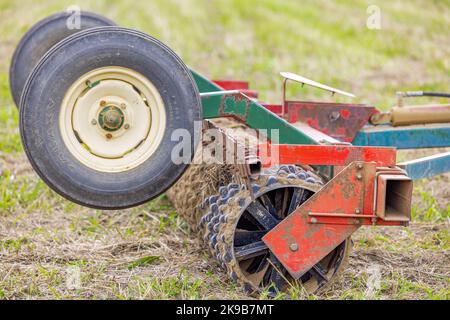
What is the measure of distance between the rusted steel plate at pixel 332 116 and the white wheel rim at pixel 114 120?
1.36 m

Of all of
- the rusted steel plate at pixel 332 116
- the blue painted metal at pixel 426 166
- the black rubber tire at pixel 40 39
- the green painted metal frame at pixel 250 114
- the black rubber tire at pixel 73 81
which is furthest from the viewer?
the black rubber tire at pixel 40 39

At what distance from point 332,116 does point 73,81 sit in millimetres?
1962

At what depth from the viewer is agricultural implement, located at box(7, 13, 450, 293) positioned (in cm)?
382

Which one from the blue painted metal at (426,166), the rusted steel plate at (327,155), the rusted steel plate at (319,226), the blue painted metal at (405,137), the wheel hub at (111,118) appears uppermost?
the wheel hub at (111,118)

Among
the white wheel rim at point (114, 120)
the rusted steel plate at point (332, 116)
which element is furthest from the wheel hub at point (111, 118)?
the rusted steel plate at point (332, 116)

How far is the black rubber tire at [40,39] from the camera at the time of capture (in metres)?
5.64

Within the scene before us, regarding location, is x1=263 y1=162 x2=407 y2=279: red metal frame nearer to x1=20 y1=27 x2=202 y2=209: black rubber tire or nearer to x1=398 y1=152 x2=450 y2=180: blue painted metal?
x1=398 y1=152 x2=450 y2=180: blue painted metal

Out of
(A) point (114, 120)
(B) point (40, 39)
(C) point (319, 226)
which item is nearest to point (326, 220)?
(C) point (319, 226)

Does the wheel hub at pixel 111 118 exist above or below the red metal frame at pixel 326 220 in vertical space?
above

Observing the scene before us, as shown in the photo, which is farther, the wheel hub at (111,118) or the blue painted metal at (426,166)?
the blue painted metal at (426,166)

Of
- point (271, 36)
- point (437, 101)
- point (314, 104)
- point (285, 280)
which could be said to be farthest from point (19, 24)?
point (285, 280)

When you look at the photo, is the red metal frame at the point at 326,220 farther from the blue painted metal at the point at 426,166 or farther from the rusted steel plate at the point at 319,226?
the blue painted metal at the point at 426,166

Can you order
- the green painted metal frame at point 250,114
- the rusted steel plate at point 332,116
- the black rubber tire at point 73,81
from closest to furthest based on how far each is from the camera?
the black rubber tire at point 73,81 → the green painted metal frame at point 250,114 → the rusted steel plate at point 332,116

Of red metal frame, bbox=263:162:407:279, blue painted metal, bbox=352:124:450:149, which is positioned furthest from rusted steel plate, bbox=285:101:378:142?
red metal frame, bbox=263:162:407:279
